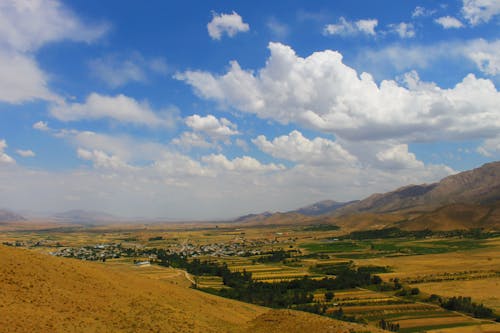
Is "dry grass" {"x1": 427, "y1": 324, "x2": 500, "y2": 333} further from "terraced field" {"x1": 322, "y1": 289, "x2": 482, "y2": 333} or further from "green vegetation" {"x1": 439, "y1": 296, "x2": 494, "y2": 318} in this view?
"green vegetation" {"x1": 439, "y1": 296, "x2": 494, "y2": 318}

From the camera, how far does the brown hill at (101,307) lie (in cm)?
3328

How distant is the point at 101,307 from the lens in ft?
126

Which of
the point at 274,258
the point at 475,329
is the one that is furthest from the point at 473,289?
the point at 274,258

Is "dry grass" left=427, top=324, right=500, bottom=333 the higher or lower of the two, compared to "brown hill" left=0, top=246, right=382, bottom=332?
lower

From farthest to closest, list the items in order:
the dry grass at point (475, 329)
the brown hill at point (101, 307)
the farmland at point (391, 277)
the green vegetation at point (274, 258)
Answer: the green vegetation at point (274, 258) → the farmland at point (391, 277) → the dry grass at point (475, 329) → the brown hill at point (101, 307)

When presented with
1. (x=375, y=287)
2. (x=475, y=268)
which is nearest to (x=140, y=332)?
(x=375, y=287)

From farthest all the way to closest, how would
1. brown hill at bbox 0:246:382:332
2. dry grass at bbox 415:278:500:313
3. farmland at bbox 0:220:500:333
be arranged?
dry grass at bbox 415:278:500:313, farmland at bbox 0:220:500:333, brown hill at bbox 0:246:382:332

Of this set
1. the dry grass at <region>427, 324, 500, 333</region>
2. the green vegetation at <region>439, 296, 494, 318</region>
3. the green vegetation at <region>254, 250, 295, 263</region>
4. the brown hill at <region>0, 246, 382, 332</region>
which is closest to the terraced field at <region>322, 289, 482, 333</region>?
the dry grass at <region>427, 324, 500, 333</region>

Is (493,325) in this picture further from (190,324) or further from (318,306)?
(190,324)

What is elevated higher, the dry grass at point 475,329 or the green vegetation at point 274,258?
the dry grass at point 475,329

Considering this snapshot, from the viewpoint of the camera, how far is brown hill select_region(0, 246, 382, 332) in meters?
33.3

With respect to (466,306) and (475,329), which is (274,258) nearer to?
(466,306)

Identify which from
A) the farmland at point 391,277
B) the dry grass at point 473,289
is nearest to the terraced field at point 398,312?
the farmland at point 391,277

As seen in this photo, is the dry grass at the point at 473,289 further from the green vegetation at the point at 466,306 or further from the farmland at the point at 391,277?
the green vegetation at the point at 466,306
